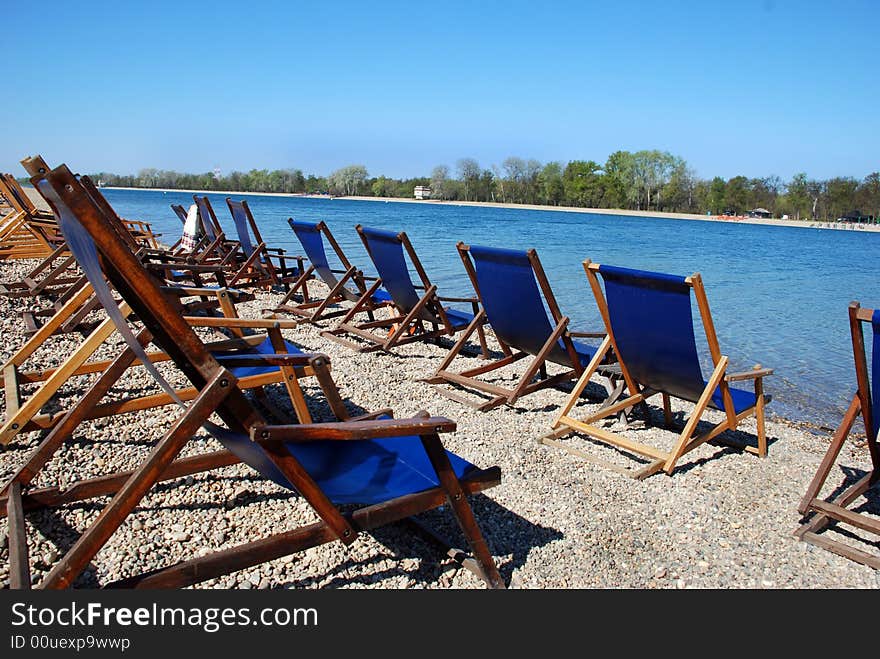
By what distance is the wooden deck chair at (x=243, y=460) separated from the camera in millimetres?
1731

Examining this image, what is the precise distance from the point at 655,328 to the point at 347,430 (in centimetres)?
247

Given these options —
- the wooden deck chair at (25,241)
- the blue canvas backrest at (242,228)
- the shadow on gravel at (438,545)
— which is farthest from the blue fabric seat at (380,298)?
the wooden deck chair at (25,241)

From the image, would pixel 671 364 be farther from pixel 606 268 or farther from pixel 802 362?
pixel 802 362

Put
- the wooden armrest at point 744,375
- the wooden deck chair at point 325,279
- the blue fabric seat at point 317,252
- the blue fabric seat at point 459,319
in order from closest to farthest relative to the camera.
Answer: the wooden armrest at point 744,375, the blue fabric seat at point 459,319, the wooden deck chair at point 325,279, the blue fabric seat at point 317,252

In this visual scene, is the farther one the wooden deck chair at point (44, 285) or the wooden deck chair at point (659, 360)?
the wooden deck chair at point (44, 285)

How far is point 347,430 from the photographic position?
6.59ft

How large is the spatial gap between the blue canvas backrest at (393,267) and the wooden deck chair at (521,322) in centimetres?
126

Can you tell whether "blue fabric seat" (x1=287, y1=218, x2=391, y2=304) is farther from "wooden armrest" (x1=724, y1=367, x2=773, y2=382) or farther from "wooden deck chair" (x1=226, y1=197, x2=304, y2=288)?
"wooden armrest" (x1=724, y1=367, x2=773, y2=382)

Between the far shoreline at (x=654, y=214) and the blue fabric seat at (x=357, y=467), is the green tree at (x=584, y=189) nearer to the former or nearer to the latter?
the far shoreline at (x=654, y=214)

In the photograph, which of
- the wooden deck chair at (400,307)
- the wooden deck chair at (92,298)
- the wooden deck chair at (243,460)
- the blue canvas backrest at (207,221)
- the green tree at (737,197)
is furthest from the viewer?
the green tree at (737,197)

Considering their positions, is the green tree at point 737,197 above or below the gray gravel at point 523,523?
above

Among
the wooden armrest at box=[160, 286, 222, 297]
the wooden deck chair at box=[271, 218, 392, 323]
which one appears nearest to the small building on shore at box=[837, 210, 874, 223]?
the wooden deck chair at box=[271, 218, 392, 323]

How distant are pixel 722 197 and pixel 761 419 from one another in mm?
103448

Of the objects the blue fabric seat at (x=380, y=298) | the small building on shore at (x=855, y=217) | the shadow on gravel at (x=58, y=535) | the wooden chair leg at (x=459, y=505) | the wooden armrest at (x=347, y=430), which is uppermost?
the small building on shore at (x=855, y=217)
